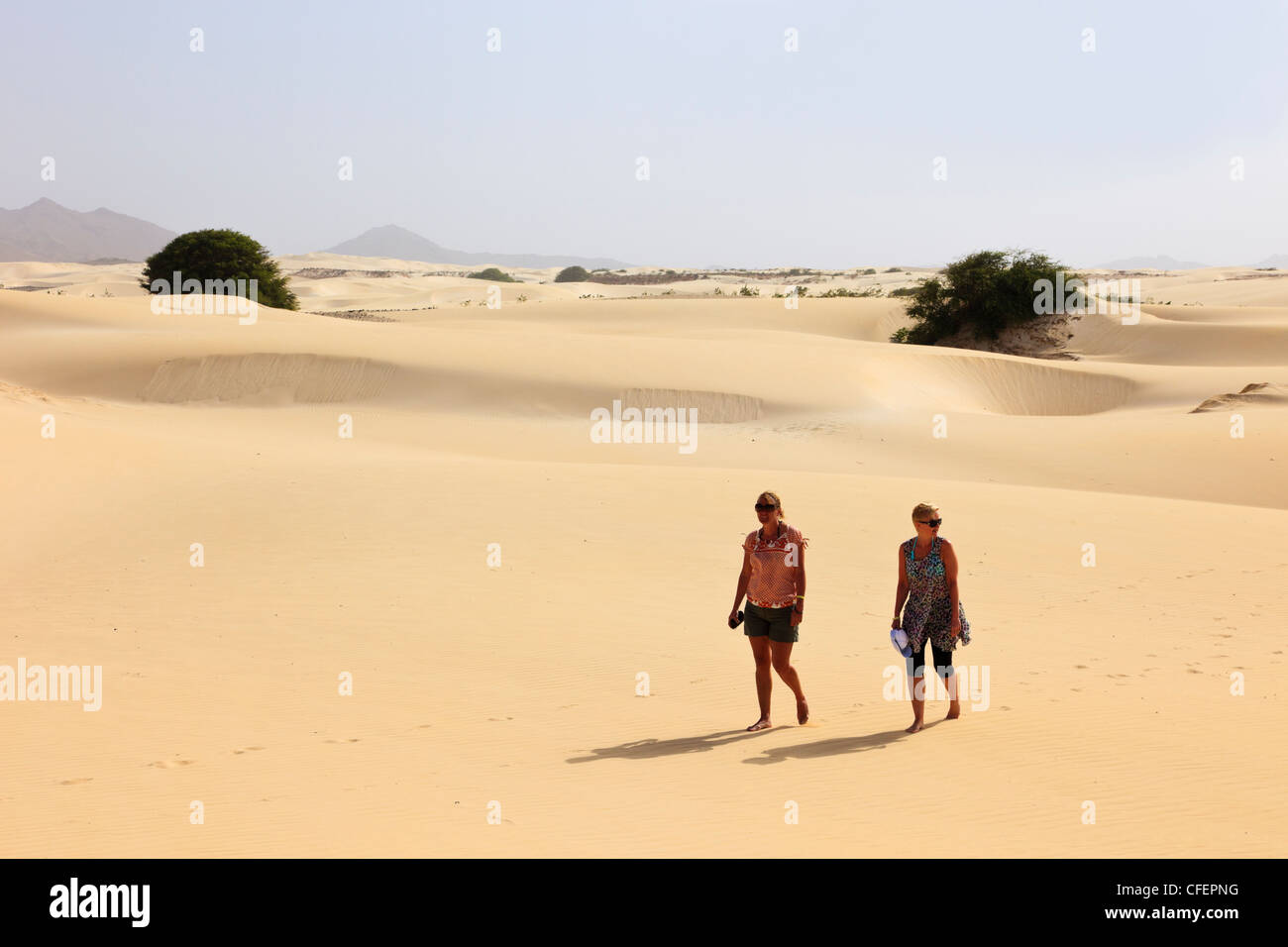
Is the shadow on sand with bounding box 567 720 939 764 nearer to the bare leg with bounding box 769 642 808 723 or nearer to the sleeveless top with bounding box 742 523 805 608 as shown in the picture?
the bare leg with bounding box 769 642 808 723

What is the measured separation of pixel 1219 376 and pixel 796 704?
94.8 feet

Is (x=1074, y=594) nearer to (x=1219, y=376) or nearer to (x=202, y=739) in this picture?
(x=202, y=739)

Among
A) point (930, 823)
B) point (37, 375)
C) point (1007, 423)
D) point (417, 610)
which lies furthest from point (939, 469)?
point (37, 375)

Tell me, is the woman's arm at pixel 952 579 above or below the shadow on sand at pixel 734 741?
above

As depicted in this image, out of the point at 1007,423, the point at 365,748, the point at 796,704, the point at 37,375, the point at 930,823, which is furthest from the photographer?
the point at 37,375

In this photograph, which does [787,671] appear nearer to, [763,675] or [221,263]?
[763,675]

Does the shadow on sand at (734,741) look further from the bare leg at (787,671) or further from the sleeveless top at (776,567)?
the sleeveless top at (776,567)

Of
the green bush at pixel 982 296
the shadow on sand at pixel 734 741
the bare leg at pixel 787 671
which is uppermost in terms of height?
the green bush at pixel 982 296

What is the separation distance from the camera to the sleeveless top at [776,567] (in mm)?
7223

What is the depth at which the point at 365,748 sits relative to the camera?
688cm

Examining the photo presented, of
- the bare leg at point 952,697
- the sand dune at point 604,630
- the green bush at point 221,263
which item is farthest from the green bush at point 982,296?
the bare leg at point 952,697

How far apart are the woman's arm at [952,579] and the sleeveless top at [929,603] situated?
3cm

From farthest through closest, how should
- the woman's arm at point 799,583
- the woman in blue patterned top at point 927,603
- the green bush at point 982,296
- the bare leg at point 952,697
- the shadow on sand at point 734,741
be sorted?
the green bush at point 982,296, the bare leg at point 952,697, the woman in blue patterned top at point 927,603, the woman's arm at point 799,583, the shadow on sand at point 734,741
